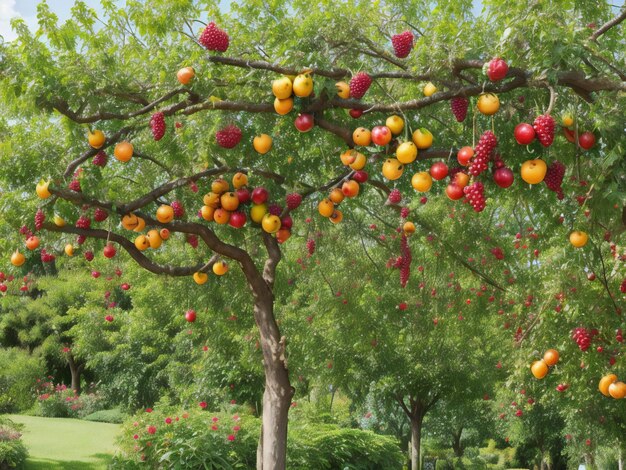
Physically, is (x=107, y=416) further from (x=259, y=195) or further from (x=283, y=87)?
(x=283, y=87)

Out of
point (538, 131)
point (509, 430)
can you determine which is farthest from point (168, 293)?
point (509, 430)

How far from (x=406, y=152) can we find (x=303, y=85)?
76 cm

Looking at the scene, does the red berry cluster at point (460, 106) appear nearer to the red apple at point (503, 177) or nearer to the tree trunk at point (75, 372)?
the red apple at point (503, 177)

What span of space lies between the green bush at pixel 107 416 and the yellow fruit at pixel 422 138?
22.6 m

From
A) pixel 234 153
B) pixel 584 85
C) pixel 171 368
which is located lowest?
pixel 171 368

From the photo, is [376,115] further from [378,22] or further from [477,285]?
[477,285]

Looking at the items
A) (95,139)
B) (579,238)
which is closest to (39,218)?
(95,139)

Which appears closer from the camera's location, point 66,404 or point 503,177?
point 503,177

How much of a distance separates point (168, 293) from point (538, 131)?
257 inches

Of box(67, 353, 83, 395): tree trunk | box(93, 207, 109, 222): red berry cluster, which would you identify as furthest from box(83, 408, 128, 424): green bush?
box(93, 207, 109, 222): red berry cluster

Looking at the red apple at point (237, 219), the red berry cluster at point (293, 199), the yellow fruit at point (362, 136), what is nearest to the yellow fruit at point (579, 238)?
the yellow fruit at point (362, 136)

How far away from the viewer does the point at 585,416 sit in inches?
443

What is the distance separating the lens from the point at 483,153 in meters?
3.43

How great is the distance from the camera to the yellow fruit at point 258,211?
208 inches
